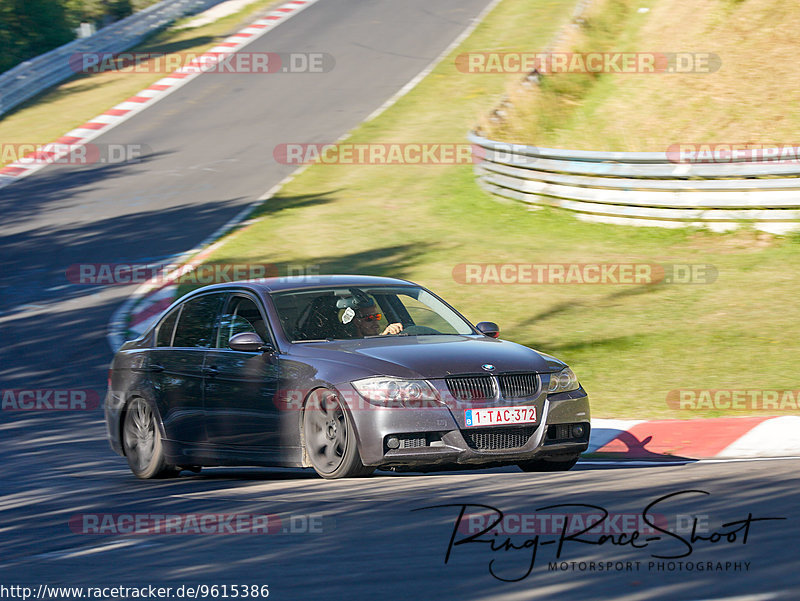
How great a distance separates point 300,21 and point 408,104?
11.1m

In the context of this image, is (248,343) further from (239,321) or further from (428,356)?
(428,356)

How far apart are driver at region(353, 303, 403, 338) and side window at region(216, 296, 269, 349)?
0.70 metres

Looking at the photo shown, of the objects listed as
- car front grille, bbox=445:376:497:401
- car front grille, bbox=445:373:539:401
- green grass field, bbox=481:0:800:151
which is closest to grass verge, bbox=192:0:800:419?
green grass field, bbox=481:0:800:151

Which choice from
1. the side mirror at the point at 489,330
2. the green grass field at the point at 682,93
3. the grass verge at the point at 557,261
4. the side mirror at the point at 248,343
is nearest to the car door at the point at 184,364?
the side mirror at the point at 248,343

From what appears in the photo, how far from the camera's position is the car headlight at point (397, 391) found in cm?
796

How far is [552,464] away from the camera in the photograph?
8.69 meters

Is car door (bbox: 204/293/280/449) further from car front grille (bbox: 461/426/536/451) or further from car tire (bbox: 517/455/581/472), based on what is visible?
car tire (bbox: 517/455/581/472)

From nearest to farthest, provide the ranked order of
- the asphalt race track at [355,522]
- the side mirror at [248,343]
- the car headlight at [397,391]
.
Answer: the asphalt race track at [355,522], the car headlight at [397,391], the side mirror at [248,343]

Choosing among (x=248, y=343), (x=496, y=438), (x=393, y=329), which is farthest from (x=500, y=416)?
(x=248, y=343)

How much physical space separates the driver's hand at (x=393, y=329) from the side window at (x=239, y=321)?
90 centimetres

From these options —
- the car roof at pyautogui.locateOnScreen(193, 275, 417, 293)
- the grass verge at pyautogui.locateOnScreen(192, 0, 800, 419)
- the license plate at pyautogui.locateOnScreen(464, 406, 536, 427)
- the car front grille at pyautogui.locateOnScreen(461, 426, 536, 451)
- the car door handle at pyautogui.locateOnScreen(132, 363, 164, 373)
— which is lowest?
the grass verge at pyautogui.locateOnScreen(192, 0, 800, 419)

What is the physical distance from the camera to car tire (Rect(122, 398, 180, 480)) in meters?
9.67

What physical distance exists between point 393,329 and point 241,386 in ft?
4.00

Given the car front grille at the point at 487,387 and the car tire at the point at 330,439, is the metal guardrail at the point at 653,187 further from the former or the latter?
the car tire at the point at 330,439
